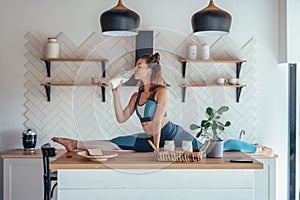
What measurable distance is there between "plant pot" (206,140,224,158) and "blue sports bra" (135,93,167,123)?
1.55ft

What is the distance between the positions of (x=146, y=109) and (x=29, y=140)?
6.84 ft

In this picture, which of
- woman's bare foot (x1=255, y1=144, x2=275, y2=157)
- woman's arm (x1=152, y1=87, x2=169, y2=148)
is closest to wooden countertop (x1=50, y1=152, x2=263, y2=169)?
woman's arm (x1=152, y1=87, x2=169, y2=148)

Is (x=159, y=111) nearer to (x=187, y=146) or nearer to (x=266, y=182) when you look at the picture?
(x=187, y=146)

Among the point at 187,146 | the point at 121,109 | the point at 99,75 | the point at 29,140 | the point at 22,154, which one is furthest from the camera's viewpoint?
the point at 99,75

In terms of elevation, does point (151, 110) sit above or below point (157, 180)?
above

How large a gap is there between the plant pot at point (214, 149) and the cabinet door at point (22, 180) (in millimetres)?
2160

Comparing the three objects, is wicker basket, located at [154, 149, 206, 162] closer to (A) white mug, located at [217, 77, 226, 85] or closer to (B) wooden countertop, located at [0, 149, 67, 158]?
(B) wooden countertop, located at [0, 149, 67, 158]

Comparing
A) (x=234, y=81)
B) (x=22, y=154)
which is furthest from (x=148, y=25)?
(x=22, y=154)

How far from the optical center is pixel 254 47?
4992 mm

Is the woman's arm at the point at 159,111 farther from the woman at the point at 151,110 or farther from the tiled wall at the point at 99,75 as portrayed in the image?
the tiled wall at the point at 99,75

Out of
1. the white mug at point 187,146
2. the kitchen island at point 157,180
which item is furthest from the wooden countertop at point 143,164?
the white mug at point 187,146

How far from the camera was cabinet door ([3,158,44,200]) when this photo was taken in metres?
4.46

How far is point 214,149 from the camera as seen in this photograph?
297 centimetres

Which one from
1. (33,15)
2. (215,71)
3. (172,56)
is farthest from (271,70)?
(33,15)
